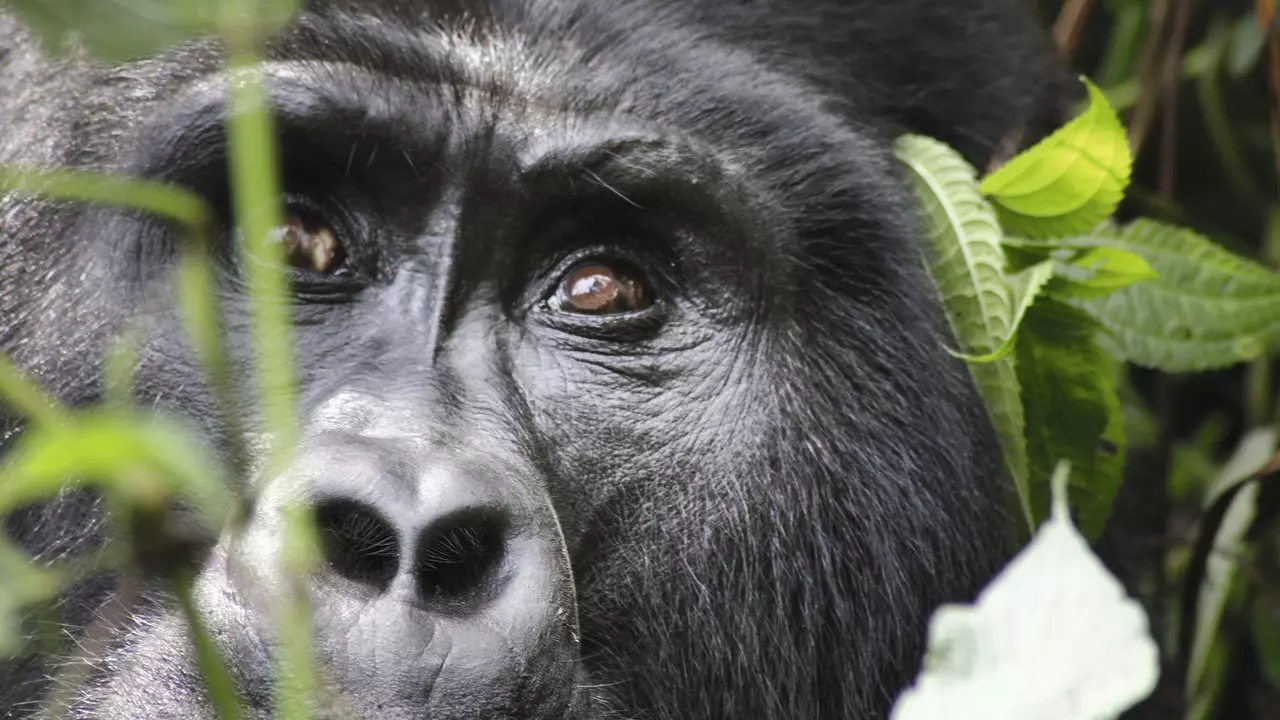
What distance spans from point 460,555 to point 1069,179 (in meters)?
1.02

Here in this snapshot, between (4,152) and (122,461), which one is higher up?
(122,461)

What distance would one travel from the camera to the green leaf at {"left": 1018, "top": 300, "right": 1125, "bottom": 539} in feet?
7.36

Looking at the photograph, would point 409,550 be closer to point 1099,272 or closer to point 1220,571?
point 1099,272

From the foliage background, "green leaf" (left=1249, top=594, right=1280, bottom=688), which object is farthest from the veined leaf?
"green leaf" (left=1249, top=594, right=1280, bottom=688)

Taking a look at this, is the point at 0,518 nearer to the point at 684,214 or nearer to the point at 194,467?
the point at 684,214

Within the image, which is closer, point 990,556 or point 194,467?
point 194,467

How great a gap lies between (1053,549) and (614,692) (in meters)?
1.20

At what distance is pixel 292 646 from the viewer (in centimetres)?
90

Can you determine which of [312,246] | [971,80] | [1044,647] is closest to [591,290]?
[312,246]

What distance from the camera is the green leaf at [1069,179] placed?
210cm

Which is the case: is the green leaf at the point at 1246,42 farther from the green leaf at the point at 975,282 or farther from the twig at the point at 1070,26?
the green leaf at the point at 975,282

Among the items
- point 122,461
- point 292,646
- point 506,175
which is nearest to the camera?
point 122,461

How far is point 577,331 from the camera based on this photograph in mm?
2256

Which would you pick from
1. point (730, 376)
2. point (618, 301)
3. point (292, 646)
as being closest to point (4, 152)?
A: point (618, 301)
